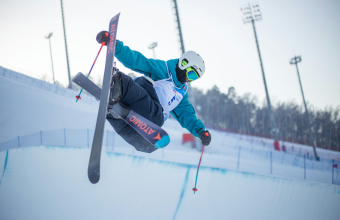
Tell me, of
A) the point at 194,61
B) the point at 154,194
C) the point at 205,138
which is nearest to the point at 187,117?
the point at 205,138

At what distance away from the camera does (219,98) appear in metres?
47.4

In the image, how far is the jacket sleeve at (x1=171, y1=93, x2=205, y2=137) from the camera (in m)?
2.72

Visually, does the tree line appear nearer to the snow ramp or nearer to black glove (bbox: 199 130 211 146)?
the snow ramp

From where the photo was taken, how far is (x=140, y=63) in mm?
2156

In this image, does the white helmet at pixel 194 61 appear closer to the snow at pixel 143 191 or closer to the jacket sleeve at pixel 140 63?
the jacket sleeve at pixel 140 63

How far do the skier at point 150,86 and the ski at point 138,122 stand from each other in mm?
76

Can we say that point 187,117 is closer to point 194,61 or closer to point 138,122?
point 194,61

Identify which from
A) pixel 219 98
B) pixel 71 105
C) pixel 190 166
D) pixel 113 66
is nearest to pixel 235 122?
pixel 219 98

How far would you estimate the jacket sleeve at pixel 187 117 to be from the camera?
8.92 ft

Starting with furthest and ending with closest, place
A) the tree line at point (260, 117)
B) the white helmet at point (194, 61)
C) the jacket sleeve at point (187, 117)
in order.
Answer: the tree line at point (260, 117), the jacket sleeve at point (187, 117), the white helmet at point (194, 61)

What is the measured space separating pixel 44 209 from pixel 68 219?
22.1 inches

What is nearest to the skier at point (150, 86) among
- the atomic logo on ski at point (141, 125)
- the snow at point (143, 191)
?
the atomic logo on ski at point (141, 125)

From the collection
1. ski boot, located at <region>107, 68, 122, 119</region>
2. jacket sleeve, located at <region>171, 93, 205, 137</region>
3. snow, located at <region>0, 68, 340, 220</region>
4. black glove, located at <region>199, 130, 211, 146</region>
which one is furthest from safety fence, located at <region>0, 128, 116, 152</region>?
ski boot, located at <region>107, 68, 122, 119</region>

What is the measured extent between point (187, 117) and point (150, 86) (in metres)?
0.79
